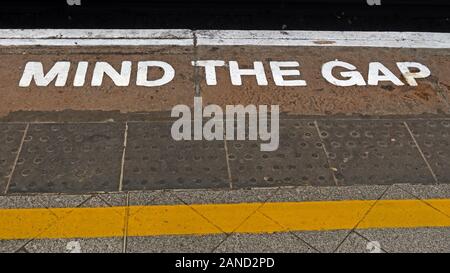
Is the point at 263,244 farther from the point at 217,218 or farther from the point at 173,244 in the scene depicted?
the point at 173,244

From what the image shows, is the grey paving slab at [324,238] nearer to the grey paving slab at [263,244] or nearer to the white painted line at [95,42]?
the grey paving slab at [263,244]

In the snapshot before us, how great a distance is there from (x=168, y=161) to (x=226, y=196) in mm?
596

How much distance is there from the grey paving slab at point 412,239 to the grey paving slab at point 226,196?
0.72 metres

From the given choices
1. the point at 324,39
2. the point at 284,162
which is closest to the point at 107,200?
the point at 284,162

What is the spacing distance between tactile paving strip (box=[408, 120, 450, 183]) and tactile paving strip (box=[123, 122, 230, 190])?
1.70 metres

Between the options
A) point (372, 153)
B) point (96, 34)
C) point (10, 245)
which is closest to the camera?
point (10, 245)

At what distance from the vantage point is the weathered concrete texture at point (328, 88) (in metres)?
4.82

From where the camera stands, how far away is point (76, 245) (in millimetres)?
3273

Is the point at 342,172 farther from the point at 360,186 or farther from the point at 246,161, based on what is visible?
the point at 246,161

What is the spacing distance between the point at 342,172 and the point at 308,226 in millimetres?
717

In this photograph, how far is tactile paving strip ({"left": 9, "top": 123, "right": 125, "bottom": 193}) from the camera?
3.77 meters

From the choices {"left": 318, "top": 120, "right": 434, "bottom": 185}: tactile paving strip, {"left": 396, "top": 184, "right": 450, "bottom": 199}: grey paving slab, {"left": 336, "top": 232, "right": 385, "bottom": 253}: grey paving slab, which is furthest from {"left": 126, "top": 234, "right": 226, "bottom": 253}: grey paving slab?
{"left": 396, "top": 184, "right": 450, "bottom": 199}: grey paving slab

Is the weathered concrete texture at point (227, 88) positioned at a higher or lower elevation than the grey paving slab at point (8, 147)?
higher

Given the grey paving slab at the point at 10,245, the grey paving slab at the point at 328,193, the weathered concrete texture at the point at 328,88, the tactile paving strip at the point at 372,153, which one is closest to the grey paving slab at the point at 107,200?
the grey paving slab at the point at 10,245
